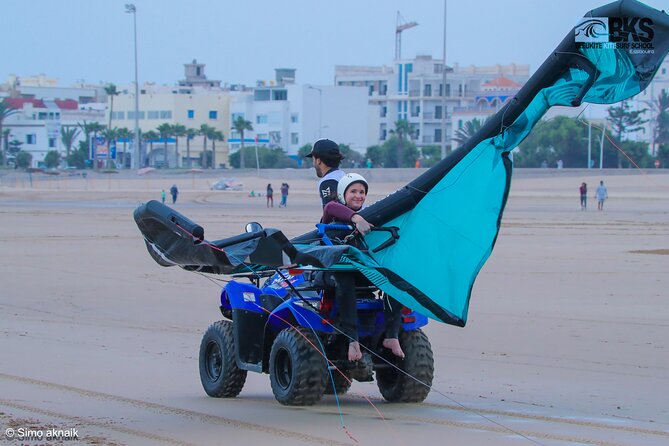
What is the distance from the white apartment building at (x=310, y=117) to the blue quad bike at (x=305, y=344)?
113 meters

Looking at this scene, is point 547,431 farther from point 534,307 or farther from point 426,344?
point 534,307

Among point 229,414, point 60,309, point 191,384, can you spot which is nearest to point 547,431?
point 229,414

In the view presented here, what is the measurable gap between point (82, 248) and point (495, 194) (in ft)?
65.7

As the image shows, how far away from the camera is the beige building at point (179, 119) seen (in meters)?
137

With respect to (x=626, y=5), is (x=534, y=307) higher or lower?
lower

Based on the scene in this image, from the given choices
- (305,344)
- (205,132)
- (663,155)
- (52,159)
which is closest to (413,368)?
(305,344)

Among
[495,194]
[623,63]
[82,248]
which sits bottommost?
[82,248]

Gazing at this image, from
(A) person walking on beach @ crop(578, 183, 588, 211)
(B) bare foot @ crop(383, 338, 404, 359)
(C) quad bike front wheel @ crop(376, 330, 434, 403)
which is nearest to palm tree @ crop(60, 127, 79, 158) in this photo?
(A) person walking on beach @ crop(578, 183, 588, 211)

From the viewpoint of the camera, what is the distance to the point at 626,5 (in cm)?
769

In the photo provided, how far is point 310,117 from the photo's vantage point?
126 meters

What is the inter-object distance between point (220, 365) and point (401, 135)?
113851mm

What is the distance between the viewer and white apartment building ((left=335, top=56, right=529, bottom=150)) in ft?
442

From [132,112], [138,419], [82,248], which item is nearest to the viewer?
[138,419]

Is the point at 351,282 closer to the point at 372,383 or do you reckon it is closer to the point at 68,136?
the point at 372,383
